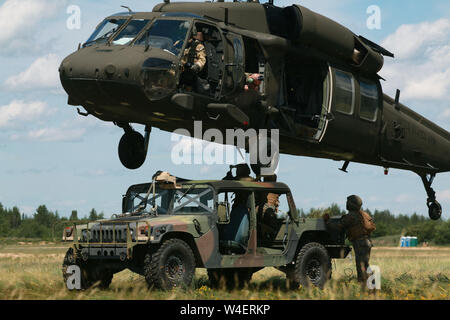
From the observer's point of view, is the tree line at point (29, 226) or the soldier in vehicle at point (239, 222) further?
the tree line at point (29, 226)

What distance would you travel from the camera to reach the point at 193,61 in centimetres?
1279

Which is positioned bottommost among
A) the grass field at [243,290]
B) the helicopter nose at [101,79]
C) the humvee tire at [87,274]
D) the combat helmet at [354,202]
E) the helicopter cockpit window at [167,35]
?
the grass field at [243,290]

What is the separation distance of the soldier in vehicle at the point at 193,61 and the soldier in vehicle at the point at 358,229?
3415 mm

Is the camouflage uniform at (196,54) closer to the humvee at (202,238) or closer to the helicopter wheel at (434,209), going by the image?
the humvee at (202,238)

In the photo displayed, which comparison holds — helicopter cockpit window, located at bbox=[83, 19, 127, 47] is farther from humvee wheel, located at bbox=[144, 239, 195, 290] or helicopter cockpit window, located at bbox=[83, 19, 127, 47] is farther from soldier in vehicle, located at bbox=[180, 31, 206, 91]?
humvee wheel, located at bbox=[144, 239, 195, 290]

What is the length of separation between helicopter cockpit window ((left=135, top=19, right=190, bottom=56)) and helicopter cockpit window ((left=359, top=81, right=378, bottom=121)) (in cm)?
519

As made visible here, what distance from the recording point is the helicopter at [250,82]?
476 inches

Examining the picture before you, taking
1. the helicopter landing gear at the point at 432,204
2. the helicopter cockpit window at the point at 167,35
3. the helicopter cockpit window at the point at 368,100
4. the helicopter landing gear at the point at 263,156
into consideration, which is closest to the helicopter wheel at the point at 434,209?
the helicopter landing gear at the point at 432,204

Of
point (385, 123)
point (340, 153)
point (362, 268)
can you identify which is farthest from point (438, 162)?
point (362, 268)

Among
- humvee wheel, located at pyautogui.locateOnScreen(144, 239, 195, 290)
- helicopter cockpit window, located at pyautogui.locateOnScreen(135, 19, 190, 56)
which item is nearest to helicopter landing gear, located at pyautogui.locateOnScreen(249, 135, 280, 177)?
helicopter cockpit window, located at pyautogui.locateOnScreen(135, 19, 190, 56)

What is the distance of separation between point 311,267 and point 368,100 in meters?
5.42

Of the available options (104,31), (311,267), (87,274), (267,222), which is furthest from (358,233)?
(104,31)

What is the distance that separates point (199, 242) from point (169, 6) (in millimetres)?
5774

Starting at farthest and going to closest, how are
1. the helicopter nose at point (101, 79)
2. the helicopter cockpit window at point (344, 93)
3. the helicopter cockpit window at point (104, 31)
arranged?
the helicopter cockpit window at point (344, 93) → the helicopter cockpit window at point (104, 31) → the helicopter nose at point (101, 79)
